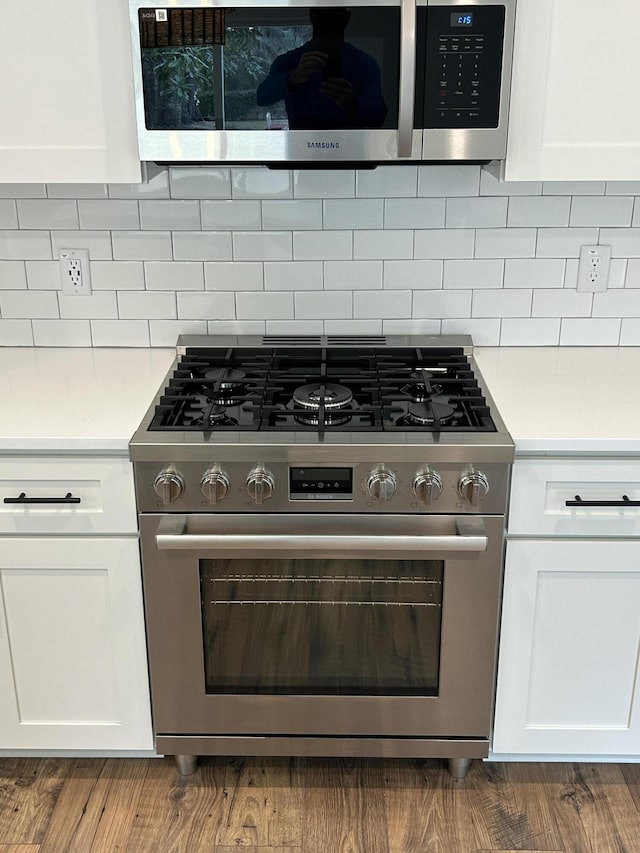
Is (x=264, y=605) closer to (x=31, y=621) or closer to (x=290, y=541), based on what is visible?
(x=290, y=541)

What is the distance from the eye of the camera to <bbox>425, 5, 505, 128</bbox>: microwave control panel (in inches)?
68.1

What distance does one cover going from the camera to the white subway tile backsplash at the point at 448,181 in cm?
220

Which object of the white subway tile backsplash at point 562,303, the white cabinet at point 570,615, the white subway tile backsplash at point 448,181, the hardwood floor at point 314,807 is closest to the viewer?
the white cabinet at point 570,615

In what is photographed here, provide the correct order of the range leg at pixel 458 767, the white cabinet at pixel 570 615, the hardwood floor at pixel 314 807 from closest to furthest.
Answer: the white cabinet at pixel 570 615, the hardwood floor at pixel 314 807, the range leg at pixel 458 767

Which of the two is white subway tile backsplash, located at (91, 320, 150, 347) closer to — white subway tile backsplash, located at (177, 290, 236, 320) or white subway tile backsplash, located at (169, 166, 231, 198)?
white subway tile backsplash, located at (177, 290, 236, 320)

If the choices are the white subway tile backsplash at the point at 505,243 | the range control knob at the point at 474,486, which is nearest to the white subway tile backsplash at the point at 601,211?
the white subway tile backsplash at the point at 505,243

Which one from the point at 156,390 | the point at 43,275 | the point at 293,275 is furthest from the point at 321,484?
the point at 43,275

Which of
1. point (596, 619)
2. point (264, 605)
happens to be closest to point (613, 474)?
point (596, 619)

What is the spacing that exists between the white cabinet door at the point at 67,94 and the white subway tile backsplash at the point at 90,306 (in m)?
0.46

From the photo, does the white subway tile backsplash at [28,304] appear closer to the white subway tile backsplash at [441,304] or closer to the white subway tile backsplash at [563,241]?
the white subway tile backsplash at [441,304]

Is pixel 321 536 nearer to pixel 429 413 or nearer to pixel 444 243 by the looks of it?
pixel 429 413

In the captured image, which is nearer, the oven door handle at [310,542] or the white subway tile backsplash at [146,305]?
the oven door handle at [310,542]

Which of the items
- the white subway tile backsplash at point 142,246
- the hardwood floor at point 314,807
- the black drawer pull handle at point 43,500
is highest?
the white subway tile backsplash at point 142,246

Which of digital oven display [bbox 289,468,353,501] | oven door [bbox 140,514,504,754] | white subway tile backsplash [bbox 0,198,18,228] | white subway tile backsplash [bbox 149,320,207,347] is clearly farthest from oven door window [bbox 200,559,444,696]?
white subway tile backsplash [bbox 0,198,18,228]
